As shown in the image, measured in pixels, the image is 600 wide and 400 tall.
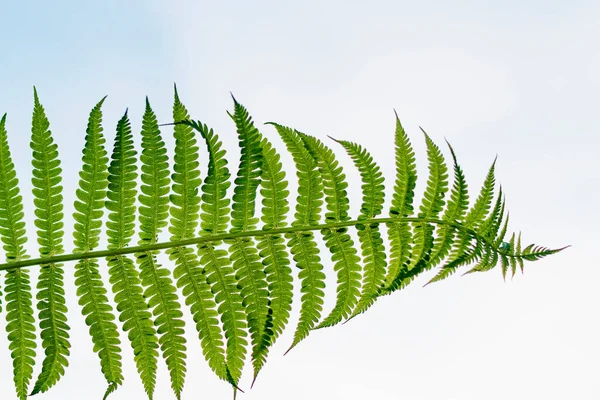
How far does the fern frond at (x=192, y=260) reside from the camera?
2.65 metres

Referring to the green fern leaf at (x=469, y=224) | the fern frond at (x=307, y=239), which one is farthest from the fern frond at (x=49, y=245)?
the green fern leaf at (x=469, y=224)

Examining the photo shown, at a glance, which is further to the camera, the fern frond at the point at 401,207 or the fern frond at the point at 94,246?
the fern frond at the point at 401,207

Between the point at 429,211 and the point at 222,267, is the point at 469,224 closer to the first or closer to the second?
the point at 429,211

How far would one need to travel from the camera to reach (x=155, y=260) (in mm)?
2686

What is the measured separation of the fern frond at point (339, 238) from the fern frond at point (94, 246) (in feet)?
2.88

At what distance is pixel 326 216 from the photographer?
283cm

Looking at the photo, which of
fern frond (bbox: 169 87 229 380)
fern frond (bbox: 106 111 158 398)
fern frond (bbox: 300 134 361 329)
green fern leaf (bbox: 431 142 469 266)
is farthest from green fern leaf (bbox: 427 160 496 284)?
fern frond (bbox: 106 111 158 398)

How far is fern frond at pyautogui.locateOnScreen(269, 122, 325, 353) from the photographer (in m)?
2.75

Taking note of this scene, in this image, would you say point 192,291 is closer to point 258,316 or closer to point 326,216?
point 258,316

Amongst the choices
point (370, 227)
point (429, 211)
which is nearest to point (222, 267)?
point (370, 227)

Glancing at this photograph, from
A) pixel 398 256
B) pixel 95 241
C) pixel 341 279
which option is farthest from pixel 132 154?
pixel 398 256

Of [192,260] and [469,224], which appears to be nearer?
[192,260]

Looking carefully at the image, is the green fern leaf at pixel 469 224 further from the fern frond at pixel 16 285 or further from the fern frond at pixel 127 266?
the fern frond at pixel 16 285

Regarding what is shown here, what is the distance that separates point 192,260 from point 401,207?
938 mm
